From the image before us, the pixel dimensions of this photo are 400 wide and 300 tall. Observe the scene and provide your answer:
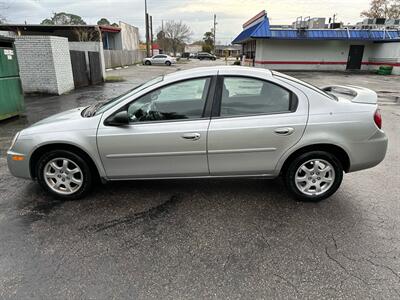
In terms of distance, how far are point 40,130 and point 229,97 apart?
7.38ft

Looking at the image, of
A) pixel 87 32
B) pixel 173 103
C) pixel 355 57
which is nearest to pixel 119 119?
pixel 173 103

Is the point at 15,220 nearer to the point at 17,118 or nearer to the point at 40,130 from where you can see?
the point at 40,130

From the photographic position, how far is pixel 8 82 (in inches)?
305

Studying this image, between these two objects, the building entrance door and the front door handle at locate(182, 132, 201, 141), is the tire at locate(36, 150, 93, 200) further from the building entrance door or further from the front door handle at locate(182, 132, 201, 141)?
the building entrance door

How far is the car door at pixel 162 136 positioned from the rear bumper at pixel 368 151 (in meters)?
1.74

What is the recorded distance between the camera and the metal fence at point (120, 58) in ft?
100

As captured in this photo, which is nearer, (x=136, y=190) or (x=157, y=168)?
(x=157, y=168)

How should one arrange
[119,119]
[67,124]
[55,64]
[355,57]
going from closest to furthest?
1. [119,119]
2. [67,124]
3. [55,64]
4. [355,57]

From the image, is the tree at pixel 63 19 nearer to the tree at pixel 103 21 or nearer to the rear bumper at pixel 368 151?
the tree at pixel 103 21

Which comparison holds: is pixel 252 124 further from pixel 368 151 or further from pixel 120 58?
pixel 120 58

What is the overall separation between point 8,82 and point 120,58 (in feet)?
94.3

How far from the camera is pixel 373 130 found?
3416 mm

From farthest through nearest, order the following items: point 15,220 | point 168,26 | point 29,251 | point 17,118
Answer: point 168,26
point 17,118
point 15,220
point 29,251

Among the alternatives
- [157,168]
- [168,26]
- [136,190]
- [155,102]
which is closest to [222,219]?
[157,168]
